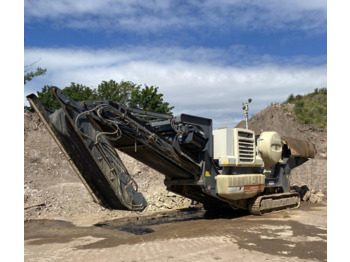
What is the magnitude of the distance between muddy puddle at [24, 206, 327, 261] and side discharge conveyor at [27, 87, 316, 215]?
0.74 metres

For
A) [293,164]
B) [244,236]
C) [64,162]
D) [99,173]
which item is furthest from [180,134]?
[64,162]

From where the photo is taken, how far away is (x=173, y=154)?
989 centimetres

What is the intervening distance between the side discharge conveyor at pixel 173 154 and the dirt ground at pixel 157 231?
86cm

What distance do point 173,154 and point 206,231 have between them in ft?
7.15

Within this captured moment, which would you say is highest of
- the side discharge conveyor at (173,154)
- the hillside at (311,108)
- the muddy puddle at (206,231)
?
the hillside at (311,108)

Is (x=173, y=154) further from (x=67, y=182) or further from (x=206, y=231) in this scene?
(x=67, y=182)

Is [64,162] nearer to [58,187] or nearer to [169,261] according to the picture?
[58,187]

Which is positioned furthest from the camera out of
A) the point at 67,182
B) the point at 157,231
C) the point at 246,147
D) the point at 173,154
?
the point at 67,182

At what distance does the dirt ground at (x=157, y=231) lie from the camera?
281 inches

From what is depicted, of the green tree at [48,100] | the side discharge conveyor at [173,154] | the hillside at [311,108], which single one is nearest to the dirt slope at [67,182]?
the hillside at [311,108]

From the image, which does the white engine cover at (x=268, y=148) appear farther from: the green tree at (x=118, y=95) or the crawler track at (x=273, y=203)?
the green tree at (x=118, y=95)

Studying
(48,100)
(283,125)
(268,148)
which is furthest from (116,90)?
(268,148)

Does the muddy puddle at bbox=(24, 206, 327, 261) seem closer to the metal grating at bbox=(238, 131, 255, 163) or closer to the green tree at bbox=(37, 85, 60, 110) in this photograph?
the metal grating at bbox=(238, 131, 255, 163)

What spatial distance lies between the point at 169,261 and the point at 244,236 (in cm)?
270
